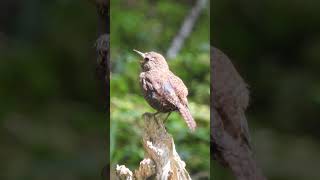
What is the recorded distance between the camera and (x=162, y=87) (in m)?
2.10

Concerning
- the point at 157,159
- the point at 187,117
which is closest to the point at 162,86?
the point at 187,117

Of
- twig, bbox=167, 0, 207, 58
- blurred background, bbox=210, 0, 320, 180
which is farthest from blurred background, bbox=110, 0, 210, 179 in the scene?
blurred background, bbox=210, 0, 320, 180

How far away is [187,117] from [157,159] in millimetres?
175

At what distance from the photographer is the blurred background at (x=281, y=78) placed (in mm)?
2158

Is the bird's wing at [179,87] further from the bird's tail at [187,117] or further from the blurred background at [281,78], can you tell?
the blurred background at [281,78]

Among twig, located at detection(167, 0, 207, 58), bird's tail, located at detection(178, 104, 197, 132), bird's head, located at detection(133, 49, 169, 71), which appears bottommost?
bird's tail, located at detection(178, 104, 197, 132)

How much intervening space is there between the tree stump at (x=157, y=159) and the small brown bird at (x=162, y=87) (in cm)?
5

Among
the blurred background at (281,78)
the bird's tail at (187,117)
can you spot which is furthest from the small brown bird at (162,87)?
the blurred background at (281,78)

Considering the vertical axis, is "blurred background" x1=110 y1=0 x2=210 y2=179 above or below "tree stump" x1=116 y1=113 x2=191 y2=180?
above

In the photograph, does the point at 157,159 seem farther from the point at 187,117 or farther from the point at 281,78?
the point at 281,78

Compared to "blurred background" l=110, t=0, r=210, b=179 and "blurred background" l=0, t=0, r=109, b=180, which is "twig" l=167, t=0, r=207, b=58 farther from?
"blurred background" l=0, t=0, r=109, b=180

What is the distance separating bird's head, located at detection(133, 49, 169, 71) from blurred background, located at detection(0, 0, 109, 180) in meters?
0.23

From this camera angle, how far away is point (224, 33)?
214 cm

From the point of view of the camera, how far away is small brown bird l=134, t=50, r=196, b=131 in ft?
6.79
